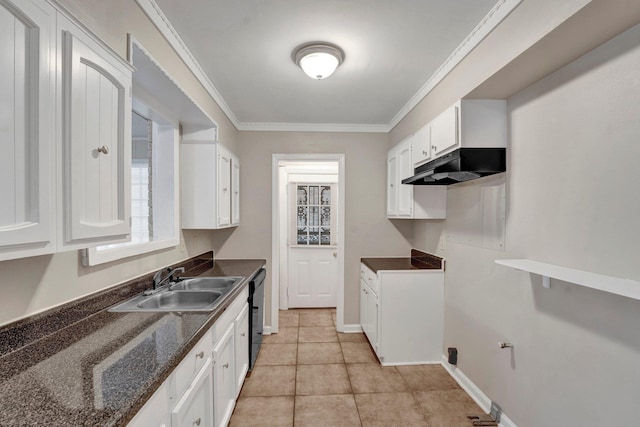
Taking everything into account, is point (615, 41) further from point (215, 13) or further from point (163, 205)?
point (163, 205)

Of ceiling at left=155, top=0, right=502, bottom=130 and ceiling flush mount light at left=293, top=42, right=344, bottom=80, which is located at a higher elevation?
ceiling at left=155, top=0, right=502, bottom=130

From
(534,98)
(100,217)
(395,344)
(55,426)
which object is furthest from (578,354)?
(100,217)

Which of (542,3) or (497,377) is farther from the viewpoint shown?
(497,377)

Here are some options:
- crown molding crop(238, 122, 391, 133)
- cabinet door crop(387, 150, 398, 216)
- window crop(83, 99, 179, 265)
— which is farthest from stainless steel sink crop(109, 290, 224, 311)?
crown molding crop(238, 122, 391, 133)

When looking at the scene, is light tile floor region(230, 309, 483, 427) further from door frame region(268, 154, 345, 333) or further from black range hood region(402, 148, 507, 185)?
black range hood region(402, 148, 507, 185)

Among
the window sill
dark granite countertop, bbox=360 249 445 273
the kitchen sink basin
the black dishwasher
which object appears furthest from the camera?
dark granite countertop, bbox=360 249 445 273

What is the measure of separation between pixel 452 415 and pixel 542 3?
2501 millimetres

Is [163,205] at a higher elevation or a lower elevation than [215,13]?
lower

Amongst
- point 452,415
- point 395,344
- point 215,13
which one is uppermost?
point 215,13

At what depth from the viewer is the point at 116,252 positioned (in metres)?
1.65

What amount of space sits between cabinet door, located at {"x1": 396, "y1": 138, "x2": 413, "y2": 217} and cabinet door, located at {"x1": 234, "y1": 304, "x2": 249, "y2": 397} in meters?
1.74

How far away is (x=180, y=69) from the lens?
206cm

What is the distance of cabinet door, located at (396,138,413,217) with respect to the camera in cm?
293

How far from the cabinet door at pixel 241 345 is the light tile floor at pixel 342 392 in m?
0.17
